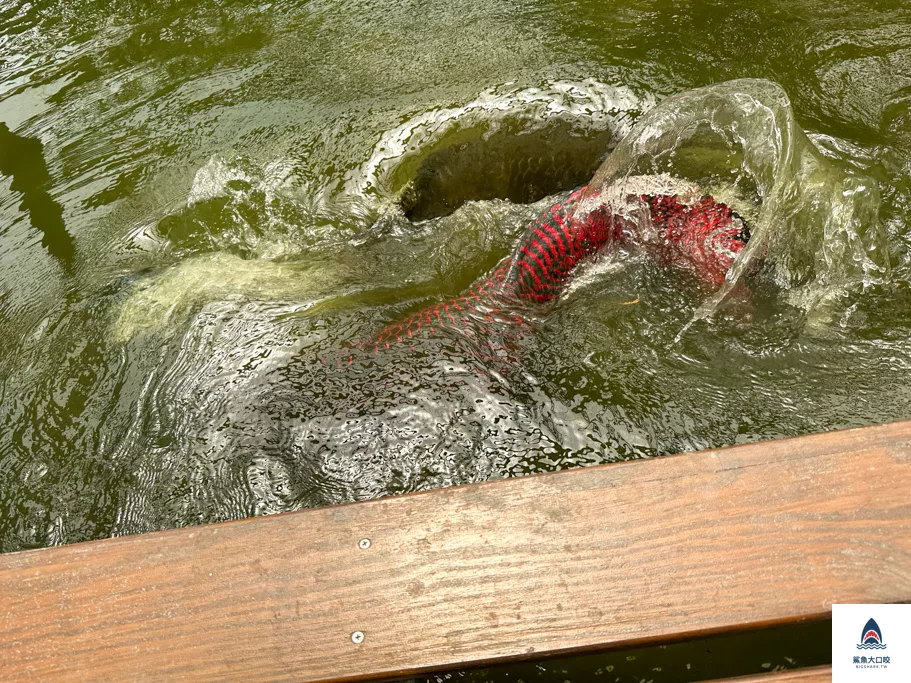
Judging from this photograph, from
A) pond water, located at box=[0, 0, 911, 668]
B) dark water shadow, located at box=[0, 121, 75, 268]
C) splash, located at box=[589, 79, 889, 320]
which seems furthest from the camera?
dark water shadow, located at box=[0, 121, 75, 268]

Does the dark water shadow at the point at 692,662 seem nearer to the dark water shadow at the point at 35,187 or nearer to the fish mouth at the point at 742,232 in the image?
the fish mouth at the point at 742,232

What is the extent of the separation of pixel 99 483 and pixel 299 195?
1.07m

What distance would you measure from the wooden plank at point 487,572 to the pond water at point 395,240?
1.42 feet

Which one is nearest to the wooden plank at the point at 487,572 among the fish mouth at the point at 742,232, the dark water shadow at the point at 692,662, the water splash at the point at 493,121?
the dark water shadow at the point at 692,662

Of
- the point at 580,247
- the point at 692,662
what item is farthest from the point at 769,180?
the point at 692,662

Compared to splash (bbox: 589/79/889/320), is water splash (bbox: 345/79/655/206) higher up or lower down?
higher up

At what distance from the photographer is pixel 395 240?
2172 millimetres

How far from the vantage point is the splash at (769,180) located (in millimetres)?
1825

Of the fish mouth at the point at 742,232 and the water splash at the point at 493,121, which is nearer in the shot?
the fish mouth at the point at 742,232

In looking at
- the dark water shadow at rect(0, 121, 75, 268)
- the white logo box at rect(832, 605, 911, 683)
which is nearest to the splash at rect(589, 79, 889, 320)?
the white logo box at rect(832, 605, 911, 683)

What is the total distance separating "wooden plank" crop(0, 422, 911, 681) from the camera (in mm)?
1038

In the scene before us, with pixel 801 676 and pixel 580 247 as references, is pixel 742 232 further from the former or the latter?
pixel 801 676

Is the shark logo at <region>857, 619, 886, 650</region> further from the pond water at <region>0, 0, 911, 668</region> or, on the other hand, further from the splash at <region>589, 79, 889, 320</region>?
the splash at <region>589, 79, 889, 320</region>

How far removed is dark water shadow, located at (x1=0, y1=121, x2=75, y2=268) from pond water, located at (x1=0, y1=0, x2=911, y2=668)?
0.01 metres
